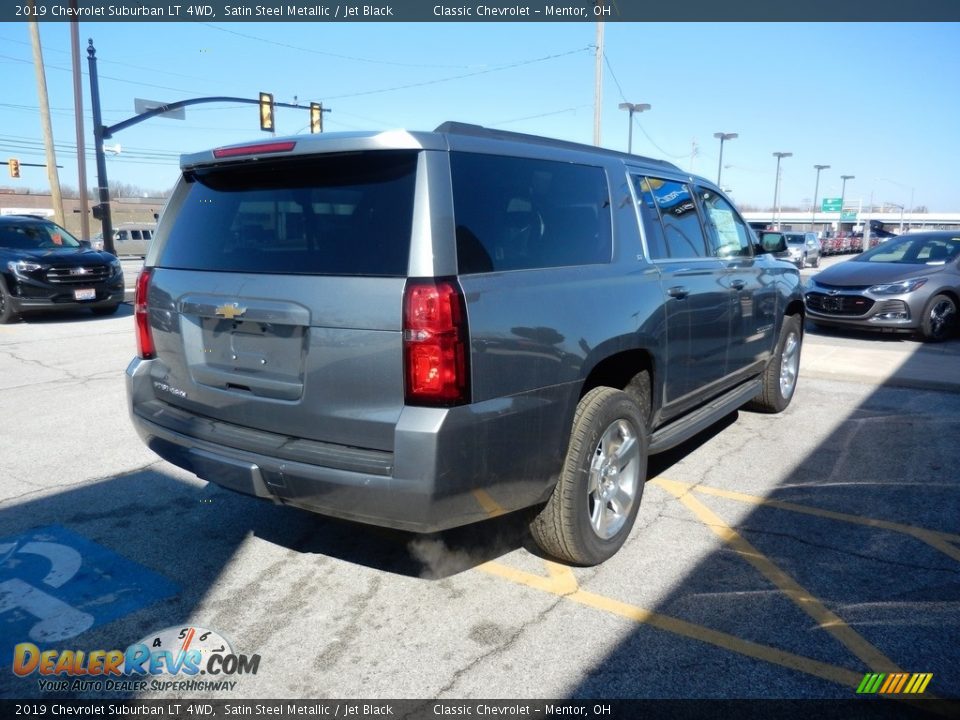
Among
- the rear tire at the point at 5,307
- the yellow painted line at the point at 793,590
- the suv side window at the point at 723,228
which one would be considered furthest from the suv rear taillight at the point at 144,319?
the rear tire at the point at 5,307

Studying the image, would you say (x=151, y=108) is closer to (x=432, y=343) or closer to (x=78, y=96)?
(x=78, y=96)

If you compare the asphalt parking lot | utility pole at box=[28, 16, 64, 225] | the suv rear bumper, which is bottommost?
the asphalt parking lot

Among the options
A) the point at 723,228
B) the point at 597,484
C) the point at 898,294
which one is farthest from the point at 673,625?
the point at 898,294

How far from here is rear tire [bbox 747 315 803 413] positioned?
6.14 meters

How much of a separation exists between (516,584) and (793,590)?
1270mm

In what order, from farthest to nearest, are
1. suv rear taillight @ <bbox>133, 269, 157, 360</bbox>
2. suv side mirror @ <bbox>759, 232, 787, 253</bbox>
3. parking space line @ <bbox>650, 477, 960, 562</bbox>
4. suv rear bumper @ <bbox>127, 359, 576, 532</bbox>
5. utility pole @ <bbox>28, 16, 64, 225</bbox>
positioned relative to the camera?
1. utility pole @ <bbox>28, 16, 64, 225</bbox>
2. suv side mirror @ <bbox>759, 232, 787, 253</bbox>
3. parking space line @ <bbox>650, 477, 960, 562</bbox>
4. suv rear taillight @ <bbox>133, 269, 157, 360</bbox>
5. suv rear bumper @ <bbox>127, 359, 576, 532</bbox>

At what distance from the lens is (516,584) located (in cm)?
335

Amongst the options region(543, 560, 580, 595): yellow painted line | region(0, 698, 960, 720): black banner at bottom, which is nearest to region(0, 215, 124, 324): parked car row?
region(0, 698, 960, 720): black banner at bottom

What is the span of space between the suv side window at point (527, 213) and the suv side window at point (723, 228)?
60.4 inches

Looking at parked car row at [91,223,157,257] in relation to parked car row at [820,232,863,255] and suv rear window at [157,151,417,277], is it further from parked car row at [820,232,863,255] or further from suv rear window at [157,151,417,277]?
suv rear window at [157,151,417,277]

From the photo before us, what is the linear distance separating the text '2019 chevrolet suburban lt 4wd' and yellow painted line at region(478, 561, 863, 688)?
0.17 metres

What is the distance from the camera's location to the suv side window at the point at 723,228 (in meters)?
4.99

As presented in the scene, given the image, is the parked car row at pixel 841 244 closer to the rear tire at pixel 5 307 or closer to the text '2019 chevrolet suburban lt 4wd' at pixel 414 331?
the rear tire at pixel 5 307

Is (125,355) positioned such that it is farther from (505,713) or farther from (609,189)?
(505,713)
